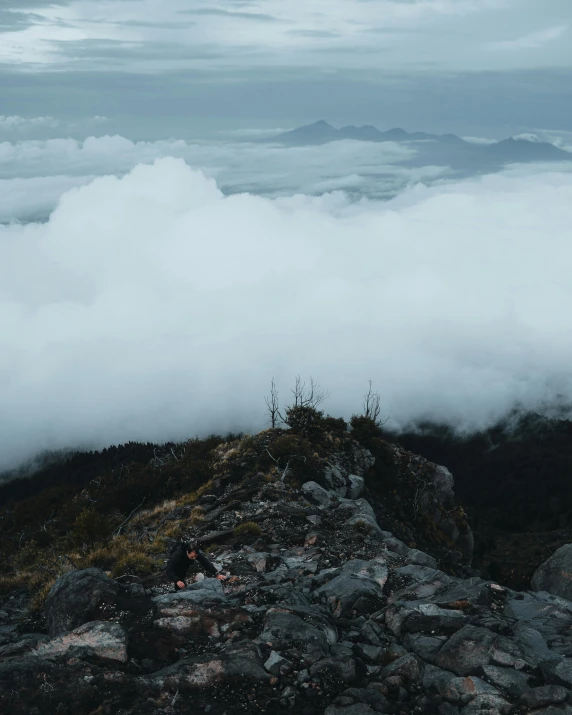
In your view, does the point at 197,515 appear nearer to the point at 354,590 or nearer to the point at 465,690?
the point at 354,590

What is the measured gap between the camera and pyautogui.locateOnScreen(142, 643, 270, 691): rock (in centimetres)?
1159

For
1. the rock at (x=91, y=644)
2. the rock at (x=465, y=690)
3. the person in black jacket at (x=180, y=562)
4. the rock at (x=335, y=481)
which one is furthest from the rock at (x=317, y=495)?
the rock at (x=465, y=690)

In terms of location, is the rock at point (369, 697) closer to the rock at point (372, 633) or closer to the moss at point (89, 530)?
the rock at point (372, 633)

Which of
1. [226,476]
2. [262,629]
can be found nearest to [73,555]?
[226,476]

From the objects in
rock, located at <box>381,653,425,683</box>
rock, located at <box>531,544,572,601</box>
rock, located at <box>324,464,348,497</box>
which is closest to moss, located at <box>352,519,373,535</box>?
rock, located at <box>531,544,572,601</box>

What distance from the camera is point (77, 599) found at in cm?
1459

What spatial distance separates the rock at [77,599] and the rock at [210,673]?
121 inches

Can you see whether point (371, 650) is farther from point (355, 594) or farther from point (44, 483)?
point (44, 483)

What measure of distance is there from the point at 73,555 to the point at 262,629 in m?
12.1

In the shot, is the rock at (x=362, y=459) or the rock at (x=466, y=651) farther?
the rock at (x=362, y=459)

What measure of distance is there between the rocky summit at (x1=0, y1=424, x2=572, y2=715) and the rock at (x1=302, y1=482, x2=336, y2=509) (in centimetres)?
505

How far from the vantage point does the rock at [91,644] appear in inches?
492

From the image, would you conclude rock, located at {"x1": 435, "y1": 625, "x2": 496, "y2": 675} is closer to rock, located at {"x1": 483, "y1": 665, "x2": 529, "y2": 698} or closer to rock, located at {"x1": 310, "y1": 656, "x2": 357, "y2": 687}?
rock, located at {"x1": 483, "y1": 665, "x2": 529, "y2": 698}

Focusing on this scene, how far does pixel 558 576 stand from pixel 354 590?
843 centimetres
